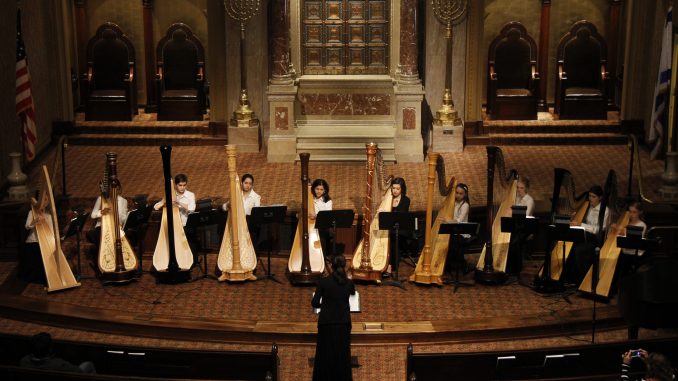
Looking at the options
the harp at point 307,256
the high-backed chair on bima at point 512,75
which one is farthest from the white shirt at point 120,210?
the high-backed chair on bima at point 512,75

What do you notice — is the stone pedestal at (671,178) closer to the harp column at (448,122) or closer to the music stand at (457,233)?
the music stand at (457,233)

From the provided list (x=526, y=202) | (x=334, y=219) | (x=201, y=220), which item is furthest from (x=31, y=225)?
(x=526, y=202)

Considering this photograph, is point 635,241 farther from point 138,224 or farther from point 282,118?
point 282,118

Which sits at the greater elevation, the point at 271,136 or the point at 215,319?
the point at 271,136

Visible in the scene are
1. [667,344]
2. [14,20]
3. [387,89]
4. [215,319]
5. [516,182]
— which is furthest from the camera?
[387,89]

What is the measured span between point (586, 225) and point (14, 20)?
787 centimetres

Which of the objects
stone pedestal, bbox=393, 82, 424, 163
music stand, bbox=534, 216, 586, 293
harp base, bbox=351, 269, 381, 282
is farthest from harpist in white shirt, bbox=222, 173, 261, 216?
stone pedestal, bbox=393, 82, 424, 163

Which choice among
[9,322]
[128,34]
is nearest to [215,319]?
[9,322]

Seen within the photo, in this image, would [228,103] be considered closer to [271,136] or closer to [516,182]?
[271,136]

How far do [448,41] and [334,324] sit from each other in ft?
24.6

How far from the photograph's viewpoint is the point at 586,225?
12969 millimetres

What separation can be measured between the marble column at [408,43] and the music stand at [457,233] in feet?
13.2

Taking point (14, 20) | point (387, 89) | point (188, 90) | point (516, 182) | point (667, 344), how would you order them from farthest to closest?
point (188, 90) → point (387, 89) → point (14, 20) → point (516, 182) → point (667, 344)

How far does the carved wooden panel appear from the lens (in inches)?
688
